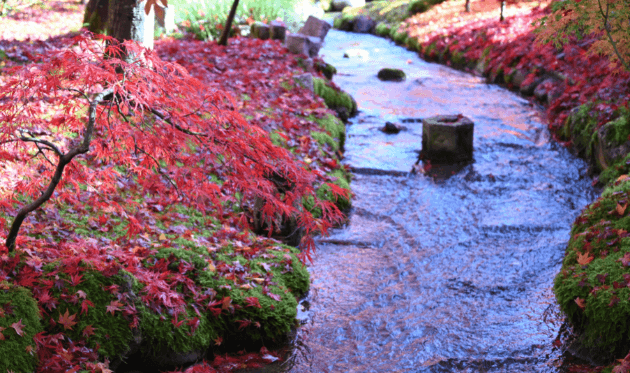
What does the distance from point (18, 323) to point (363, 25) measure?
21.7 metres

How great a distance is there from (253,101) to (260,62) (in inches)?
94.5

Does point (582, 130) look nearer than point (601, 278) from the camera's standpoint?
No

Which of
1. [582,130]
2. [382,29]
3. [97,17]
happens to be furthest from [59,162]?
[382,29]

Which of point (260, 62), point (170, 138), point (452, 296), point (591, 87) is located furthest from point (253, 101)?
point (591, 87)

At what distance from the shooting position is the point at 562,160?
302 inches

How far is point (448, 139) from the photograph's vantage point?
7711 millimetres

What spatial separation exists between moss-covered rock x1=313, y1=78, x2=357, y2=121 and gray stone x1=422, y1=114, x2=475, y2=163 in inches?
89.1

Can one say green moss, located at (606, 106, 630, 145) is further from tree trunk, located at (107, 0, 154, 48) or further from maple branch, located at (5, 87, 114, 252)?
maple branch, located at (5, 87, 114, 252)

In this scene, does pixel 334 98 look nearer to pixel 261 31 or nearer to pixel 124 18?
pixel 261 31

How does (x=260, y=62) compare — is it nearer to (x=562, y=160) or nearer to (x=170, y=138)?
(x=562, y=160)

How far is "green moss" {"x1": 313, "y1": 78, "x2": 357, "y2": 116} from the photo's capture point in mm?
9547

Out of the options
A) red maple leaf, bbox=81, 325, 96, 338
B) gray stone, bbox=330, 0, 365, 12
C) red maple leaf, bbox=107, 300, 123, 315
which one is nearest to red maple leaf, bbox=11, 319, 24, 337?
red maple leaf, bbox=81, 325, 96, 338

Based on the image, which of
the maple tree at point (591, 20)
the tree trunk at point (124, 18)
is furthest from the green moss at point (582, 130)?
the tree trunk at point (124, 18)

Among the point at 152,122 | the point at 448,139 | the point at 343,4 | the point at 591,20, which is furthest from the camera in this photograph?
the point at 343,4
